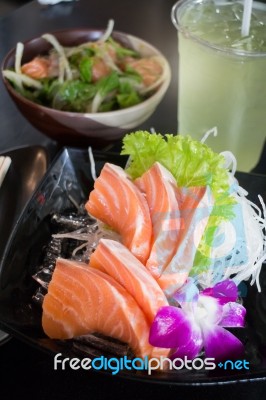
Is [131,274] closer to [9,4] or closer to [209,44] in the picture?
[209,44]

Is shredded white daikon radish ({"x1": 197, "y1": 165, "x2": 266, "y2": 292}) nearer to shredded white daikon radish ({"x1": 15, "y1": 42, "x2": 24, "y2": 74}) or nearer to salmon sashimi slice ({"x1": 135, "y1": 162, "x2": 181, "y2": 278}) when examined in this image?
salmon sashimi slice ({"x1": 135, "y1": 162, "x2": 181, "y2": 278})

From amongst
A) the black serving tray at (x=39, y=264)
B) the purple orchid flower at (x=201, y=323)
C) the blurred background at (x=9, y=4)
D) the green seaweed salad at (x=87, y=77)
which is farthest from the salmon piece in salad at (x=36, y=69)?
the blurred background at (x=9, y=4)

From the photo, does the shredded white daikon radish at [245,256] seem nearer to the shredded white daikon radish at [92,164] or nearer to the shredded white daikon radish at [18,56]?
the shredded white daikon radish at [92,164]

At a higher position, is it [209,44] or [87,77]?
[209,44]

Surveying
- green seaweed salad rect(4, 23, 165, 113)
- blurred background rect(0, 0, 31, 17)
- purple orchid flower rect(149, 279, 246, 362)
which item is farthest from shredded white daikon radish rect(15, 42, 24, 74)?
blurred background rect(0, 0, 31, 17)

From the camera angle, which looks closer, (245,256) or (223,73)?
(245,256)

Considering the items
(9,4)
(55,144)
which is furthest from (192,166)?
(9,4)

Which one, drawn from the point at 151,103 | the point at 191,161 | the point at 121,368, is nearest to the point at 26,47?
the point at 151,103
